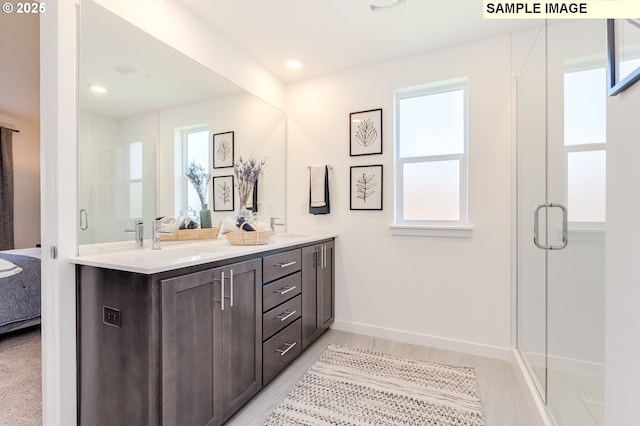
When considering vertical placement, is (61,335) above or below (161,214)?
below

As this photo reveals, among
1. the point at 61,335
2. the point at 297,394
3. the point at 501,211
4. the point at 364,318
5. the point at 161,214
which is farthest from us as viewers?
the point at 364,318

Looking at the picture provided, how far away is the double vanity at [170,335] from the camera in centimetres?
126

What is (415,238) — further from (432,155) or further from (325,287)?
(325,287)

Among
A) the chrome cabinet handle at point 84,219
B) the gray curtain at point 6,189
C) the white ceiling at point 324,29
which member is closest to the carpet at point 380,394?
the chrome cabinet handle at point 84,219

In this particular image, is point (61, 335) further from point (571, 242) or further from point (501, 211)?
point (501, 211)

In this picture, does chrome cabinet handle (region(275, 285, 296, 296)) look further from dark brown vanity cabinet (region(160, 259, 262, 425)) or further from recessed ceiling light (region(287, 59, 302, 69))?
recessed ceiling light (region(287, 59, 302, 69))

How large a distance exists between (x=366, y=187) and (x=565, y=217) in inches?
59.2

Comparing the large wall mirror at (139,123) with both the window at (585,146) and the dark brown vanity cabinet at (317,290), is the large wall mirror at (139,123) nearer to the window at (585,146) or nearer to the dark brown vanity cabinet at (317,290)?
the dark brown vanity cabinet at (317,290)

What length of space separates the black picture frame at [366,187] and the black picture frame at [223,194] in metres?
1.10

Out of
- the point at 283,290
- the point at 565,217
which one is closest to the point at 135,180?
the point at 283,290

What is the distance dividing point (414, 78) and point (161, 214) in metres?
2.35

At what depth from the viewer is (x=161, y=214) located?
6.68 ft

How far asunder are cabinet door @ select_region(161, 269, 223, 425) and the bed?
90.7 inches

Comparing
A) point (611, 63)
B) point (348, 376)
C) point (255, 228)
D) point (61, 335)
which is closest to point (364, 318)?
point (348, 376)
